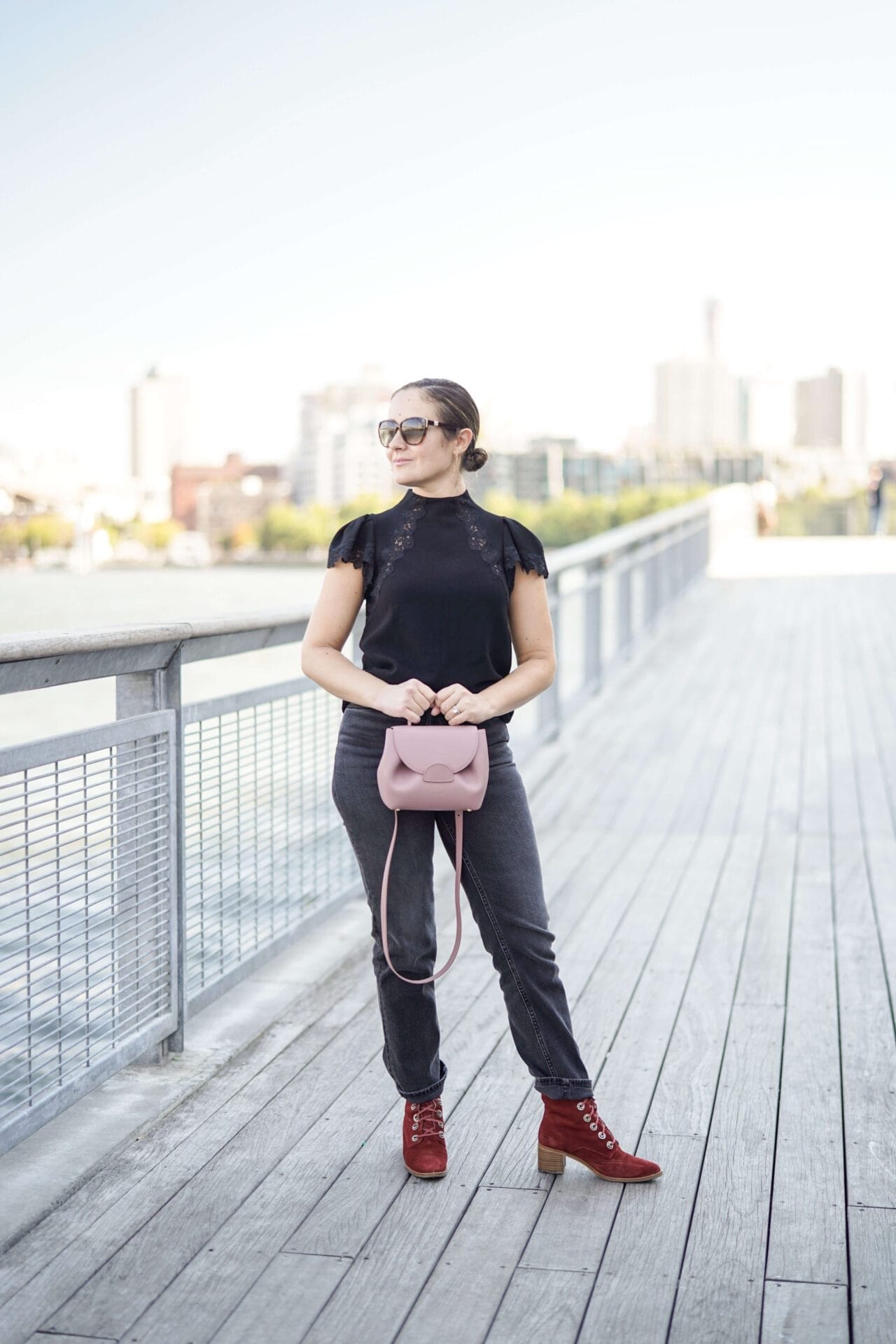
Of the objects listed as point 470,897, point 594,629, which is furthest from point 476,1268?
point 594,629

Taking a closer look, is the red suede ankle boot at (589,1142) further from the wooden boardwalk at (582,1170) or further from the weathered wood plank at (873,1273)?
the weathered wood plank at (873,1273)

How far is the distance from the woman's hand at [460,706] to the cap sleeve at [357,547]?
0.25m

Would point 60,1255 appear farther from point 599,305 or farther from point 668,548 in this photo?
point 599,305

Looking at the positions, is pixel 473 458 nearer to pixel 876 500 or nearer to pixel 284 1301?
pixel 284 1301

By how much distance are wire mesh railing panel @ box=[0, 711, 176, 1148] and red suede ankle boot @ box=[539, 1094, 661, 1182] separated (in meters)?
0.93

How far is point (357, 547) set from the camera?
8.16 ft

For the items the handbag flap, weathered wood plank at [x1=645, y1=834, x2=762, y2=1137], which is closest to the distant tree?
weathered wood plank at [x1=645, y1=834, x2=762, y2=1137]

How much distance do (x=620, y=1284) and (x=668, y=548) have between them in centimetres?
1129

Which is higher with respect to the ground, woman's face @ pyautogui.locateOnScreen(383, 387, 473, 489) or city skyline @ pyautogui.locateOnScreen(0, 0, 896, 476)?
city skyline @ pyautogui.locateOnScreen(0, 0, 896, 476)

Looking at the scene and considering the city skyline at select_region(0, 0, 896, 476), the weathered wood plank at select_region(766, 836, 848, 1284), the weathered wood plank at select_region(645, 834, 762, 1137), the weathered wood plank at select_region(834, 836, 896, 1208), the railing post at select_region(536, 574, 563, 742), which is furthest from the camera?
the city skyline at select_region(0, 0, 896, 476)

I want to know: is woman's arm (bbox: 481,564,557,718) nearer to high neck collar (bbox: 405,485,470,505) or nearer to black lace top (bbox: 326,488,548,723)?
black lace top (bbox: 326,488,548,723)

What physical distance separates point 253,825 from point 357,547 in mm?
1449

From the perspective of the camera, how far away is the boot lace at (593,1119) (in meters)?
2.64

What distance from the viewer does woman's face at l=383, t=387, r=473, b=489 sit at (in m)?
2.48
